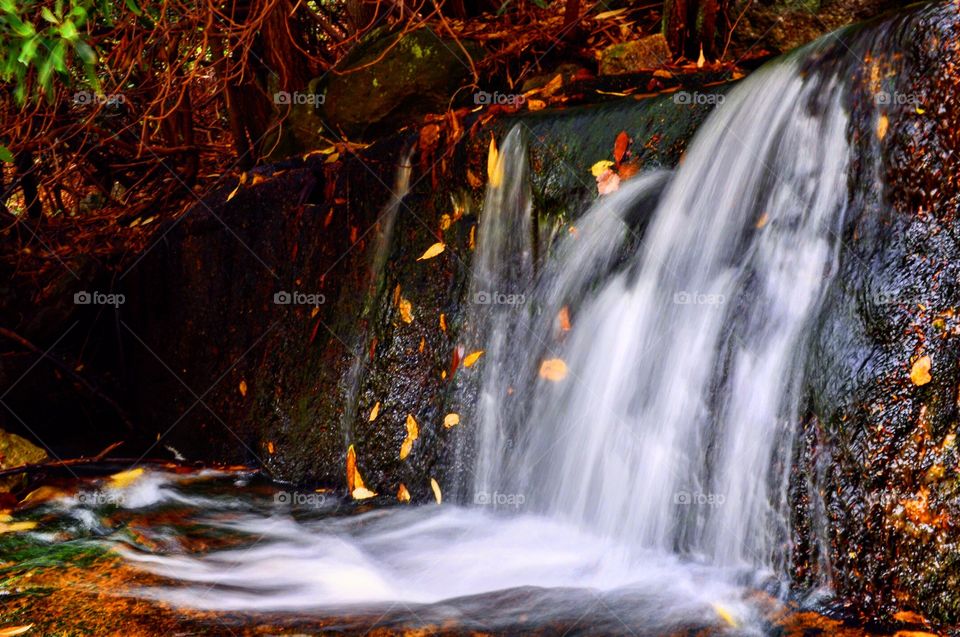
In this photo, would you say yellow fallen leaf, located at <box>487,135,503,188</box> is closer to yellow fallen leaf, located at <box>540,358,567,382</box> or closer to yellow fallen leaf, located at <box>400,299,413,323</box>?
yellow fallen leaf, located at <box>400,299,413,323</box>

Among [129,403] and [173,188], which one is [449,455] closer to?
[129,403]

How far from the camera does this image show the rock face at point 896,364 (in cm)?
201

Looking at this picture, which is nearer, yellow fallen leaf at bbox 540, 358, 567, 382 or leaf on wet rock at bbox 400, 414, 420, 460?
yellow fallen leaf at bbox 540, 358, 567, 382

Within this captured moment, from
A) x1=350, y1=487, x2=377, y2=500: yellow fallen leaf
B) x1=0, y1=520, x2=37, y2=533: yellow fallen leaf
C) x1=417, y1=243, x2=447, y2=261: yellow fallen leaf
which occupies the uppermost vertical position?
x1=417, y1=243, x2=447, y2=261: yellow fallen leaf

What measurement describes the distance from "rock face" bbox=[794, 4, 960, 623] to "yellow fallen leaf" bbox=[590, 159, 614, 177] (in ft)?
3.32

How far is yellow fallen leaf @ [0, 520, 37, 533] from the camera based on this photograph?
126 inches

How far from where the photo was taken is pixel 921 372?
6.91 ft

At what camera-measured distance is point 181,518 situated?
350cm

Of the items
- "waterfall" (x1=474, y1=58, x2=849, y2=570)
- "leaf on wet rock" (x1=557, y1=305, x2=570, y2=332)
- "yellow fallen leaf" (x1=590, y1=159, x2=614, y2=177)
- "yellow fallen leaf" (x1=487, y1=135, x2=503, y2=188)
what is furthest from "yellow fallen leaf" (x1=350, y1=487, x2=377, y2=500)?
"yellow fallen leaf" (x1=590, y1=159, x2=614, y2=177)

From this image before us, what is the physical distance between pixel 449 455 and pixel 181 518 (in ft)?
3.39

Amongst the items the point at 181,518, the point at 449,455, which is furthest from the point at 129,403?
the point at 449,455

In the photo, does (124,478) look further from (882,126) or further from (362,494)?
(882,126)

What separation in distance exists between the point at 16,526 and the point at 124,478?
973 millimetres

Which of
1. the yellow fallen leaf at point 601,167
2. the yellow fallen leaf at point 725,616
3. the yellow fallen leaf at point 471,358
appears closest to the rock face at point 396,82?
the yellow fallen leaf at point 601,167
